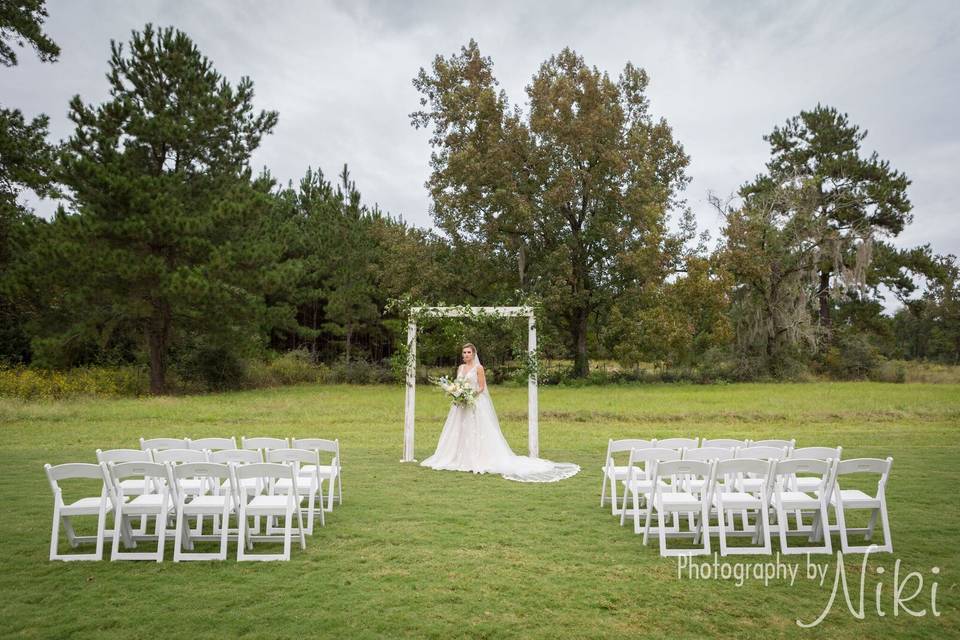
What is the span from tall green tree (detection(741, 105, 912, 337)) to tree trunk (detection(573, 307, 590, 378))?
12.5 metres

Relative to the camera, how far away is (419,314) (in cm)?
1264

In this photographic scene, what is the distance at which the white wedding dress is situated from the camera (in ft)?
36.4

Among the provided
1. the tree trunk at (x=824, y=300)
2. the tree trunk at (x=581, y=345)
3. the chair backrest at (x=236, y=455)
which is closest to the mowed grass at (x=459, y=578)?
the chair backrest at (x=236, y=455)

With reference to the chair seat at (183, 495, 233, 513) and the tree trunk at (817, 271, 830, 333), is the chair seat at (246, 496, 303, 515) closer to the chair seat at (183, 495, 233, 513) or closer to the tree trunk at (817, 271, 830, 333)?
the chair seat at (183, 495, 233, 513)

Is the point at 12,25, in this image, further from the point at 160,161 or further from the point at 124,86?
the point at 160,161

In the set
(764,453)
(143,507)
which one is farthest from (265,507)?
(764,453)

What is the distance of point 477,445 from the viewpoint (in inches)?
444

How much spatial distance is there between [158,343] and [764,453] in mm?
24563

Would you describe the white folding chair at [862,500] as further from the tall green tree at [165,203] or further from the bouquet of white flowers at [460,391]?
the tall green tree at [165,203]

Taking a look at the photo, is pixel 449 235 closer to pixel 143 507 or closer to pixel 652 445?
pixel 652 445

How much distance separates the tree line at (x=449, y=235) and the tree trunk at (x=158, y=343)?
0.07m

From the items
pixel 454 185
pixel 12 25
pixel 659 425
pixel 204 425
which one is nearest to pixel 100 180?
pixel 12 25

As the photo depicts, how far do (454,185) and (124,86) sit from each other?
569 inches

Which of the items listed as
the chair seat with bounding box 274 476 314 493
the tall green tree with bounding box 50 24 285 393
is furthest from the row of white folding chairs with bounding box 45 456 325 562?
the tall green tree with bounding box 50 24 285 393
